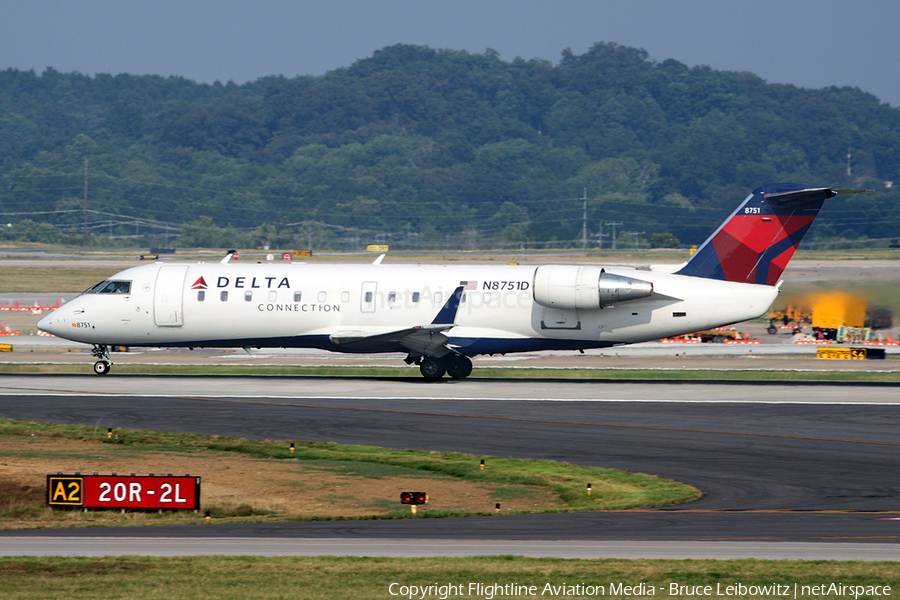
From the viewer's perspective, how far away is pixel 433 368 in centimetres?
3888

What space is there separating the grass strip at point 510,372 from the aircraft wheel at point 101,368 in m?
1.48

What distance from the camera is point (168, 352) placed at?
5431 cm

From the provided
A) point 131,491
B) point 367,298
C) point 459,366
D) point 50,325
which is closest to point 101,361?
point 50,325

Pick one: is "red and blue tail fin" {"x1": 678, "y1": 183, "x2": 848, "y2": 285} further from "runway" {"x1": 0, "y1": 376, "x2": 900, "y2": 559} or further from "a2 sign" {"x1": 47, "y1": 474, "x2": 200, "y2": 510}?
"a2 sign" {"x1": 47, "y1": 474, "x2": 200, "y2": 510}

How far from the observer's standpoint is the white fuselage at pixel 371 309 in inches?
1462

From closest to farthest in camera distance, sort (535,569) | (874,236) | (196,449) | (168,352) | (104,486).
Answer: (535,569) → (104,486) → (196,449) → (168,352) → (874,236)

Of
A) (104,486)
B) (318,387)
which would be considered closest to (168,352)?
(318,387)

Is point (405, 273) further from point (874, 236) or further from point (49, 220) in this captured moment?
point (49, 220)

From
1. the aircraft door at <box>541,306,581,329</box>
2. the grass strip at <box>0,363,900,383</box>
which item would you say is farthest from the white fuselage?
the grass strip at <box>0,363,900,383</box>

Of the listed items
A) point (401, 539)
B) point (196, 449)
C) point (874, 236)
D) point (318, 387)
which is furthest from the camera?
point (874, 236)

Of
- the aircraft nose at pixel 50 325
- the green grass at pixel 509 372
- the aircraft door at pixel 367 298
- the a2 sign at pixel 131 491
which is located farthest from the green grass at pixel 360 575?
the green grass at pixel 509 372

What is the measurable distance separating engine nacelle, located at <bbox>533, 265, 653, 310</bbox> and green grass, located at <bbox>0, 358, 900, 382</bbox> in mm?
5054

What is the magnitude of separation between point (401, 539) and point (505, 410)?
1511 cm

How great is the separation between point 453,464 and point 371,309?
14.6 metres
